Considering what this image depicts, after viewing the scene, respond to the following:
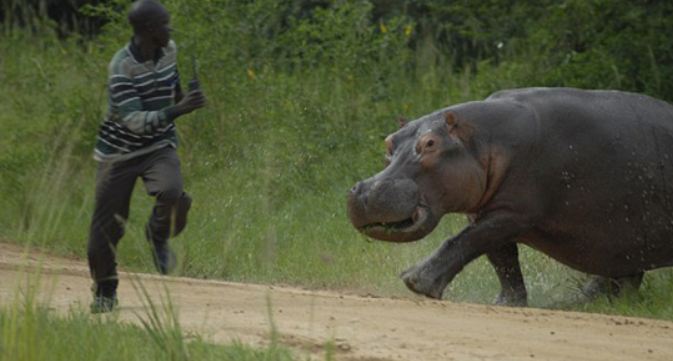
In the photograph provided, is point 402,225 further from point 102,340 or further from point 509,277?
point 102,340

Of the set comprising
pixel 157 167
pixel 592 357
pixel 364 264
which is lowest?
pixel 364 264

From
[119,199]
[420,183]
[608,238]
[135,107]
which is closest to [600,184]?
[608,238]

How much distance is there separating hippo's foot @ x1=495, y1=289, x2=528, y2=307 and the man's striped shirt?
2300mm

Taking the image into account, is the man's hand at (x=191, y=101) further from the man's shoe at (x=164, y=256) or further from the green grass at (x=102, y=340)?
the green grass at (x=102, y=340)

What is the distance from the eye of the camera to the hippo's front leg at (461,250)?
911 centimetres

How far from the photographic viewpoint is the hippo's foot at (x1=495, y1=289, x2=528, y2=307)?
9492mm

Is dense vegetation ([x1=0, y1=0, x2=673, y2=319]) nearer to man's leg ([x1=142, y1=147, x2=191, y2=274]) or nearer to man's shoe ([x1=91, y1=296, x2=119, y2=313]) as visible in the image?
man's leg ([x1=142, y1=147, x2=191, y2=274])

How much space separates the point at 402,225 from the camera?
9.01 metres

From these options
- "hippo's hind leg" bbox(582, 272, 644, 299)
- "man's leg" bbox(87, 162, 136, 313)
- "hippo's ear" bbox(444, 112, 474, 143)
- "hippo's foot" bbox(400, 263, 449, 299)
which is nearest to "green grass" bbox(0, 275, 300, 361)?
"man's leg" bbox(87, 162, 136, 313)

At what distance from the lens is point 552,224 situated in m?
9.25

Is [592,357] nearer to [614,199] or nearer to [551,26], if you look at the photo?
[614,199]

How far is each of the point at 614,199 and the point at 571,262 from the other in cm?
45

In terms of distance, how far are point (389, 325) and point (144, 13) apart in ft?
6.71

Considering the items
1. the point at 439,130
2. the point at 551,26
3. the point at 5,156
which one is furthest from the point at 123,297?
the point at 551,26
